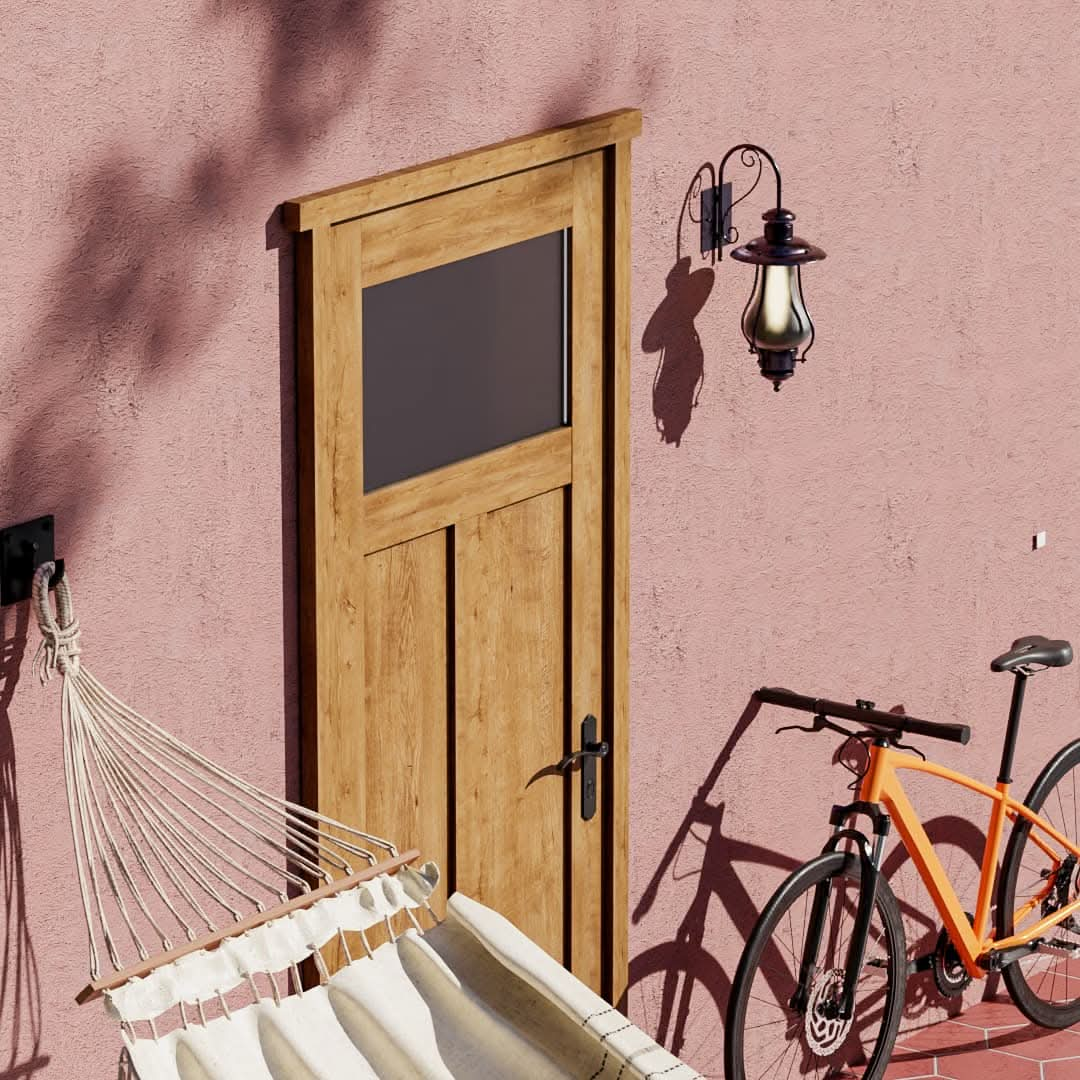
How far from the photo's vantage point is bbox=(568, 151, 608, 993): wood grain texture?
17.8 feet

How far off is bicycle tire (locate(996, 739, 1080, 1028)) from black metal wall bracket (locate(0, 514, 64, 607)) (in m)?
3.60

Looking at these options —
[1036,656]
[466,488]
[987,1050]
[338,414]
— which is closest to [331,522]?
[338,414]

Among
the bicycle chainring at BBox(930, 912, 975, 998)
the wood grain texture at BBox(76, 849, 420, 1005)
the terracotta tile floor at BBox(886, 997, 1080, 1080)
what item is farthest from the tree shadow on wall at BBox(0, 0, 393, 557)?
the terracotta tile floor at BBox(886, 997, 1080, 1080)

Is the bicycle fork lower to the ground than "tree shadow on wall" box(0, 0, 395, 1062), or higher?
lower

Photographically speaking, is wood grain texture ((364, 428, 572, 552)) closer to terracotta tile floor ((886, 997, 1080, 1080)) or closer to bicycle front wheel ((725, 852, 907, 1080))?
bicycle front wheel ((725, 852, 907, 1080))

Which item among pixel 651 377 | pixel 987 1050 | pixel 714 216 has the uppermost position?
pixel 714 216

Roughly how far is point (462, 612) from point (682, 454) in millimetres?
916

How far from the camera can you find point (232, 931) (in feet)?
14.3

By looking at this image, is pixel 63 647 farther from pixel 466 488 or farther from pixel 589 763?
pixel 589 763

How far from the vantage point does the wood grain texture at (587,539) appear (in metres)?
5.43

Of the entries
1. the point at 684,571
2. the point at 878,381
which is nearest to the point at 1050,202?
the point at 878,381

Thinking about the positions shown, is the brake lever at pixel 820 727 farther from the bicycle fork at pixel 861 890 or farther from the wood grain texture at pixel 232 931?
the wood grain texture at pixel 232 931

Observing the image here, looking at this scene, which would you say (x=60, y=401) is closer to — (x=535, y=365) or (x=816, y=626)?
(x=535, y=365)

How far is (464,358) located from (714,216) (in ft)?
3.10
